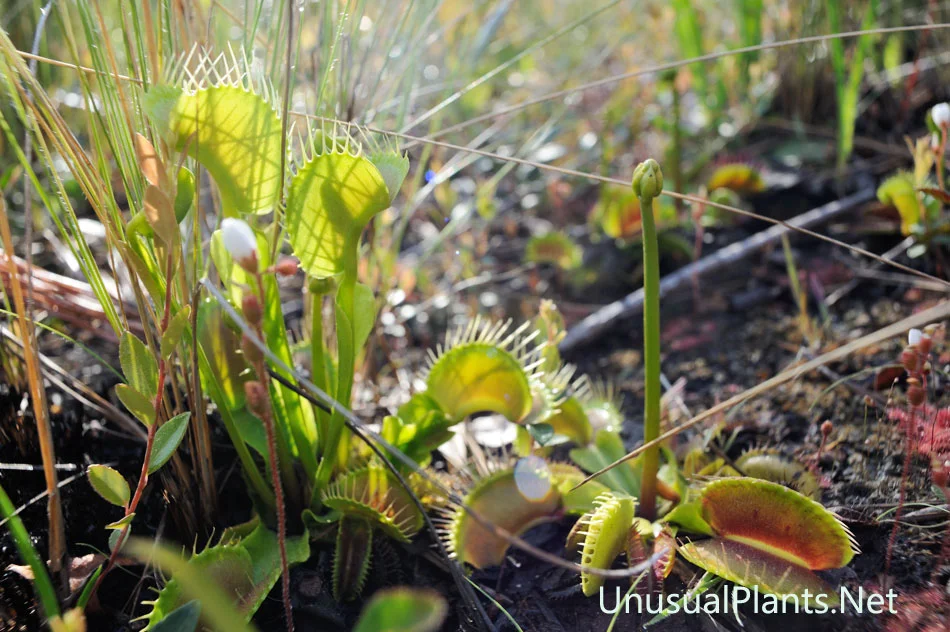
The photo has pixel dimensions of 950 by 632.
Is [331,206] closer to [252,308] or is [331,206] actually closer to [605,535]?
[252,308]

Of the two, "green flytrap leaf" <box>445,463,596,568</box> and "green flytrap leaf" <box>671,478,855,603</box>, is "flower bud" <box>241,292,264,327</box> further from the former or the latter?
"green flytrap leaf" <box>671,478,855,603</box>

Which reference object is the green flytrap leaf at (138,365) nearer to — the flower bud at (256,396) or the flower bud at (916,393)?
the flower bud at (256,396)

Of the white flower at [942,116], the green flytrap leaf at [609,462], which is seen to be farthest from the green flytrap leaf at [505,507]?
the white flower at [942,116]

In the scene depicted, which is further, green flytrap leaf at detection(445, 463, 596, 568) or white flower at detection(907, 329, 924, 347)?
green flytrap leaf at detection(445, 463, 596, 568)

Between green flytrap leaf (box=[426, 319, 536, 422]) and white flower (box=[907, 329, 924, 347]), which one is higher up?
white flower (box=[907, 329, 924, 347])

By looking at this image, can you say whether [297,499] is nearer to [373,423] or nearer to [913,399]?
[373,423]

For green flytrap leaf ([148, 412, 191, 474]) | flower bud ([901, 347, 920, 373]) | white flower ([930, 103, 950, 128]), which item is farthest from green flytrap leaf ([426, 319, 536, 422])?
white flower ([930, 103, 950, 128])

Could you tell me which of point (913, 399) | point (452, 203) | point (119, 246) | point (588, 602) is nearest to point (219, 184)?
point (119, 246)
